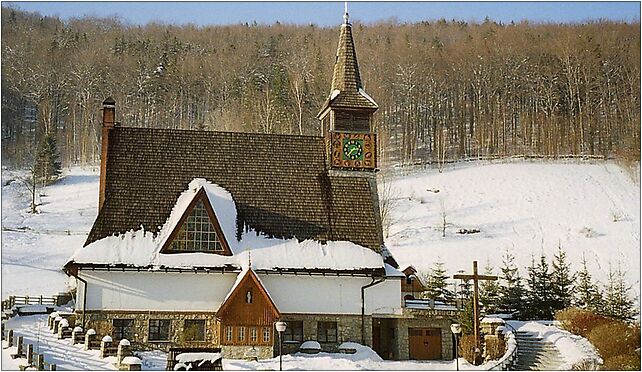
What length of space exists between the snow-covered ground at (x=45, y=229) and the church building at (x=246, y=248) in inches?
605

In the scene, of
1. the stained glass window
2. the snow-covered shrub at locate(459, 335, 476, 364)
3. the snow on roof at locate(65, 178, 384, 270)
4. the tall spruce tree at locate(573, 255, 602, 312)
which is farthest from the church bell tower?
the tall spruce tree at locate(573, 255, 602, 312)

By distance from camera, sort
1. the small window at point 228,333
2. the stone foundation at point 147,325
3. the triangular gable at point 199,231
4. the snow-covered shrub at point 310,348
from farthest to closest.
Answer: the triangular gable at point 199,231 < the snow-covered shrub at point 310,348 < the stone foundation at point 147,325 < the small window at point 228,333

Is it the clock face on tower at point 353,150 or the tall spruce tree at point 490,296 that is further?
the tall spruce tree at point 490,296

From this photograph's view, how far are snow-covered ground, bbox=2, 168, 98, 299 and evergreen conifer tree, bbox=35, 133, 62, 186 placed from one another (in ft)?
2.69

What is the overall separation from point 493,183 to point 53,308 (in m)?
34.3

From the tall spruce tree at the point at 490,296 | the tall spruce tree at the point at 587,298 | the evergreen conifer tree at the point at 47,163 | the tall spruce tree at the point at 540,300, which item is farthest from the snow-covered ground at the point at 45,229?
the tall spruce tree at the point at 587,298

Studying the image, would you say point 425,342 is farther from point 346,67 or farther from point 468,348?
point 346,67

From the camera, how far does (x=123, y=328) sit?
22500 millimetres

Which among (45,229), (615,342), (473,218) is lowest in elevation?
(615,342)

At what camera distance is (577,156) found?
59.0 m

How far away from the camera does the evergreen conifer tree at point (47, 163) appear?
54031 mm

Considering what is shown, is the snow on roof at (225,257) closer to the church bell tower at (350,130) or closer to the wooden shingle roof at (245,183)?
the wooden shingle roof at (245,183)

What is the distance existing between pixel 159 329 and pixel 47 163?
35943mm

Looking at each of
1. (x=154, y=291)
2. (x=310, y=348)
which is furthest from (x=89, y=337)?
(x=310, y=348)
